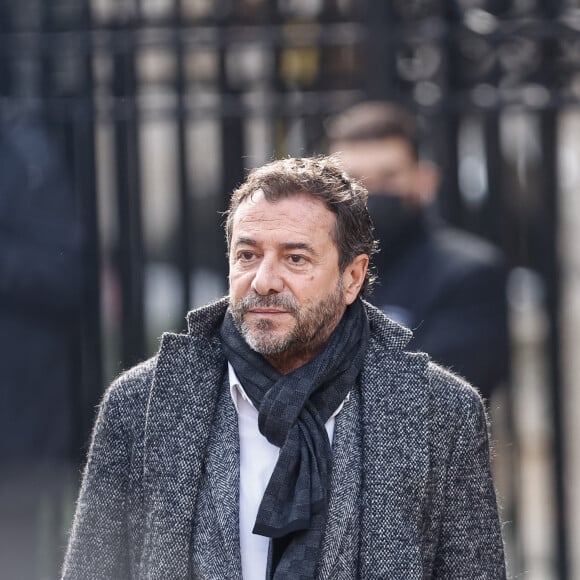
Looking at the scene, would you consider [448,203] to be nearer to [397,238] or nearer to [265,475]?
[397,238]

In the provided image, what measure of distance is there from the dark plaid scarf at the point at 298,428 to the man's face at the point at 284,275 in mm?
55

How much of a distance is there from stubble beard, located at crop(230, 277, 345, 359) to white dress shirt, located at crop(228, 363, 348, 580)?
12cm

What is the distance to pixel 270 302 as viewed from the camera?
2627 mm

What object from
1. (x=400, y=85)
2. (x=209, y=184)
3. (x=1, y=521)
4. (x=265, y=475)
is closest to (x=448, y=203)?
(x=400, y=85)

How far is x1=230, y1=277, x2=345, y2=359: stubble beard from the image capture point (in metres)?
2.62

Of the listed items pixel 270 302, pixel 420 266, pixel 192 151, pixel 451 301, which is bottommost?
pixel 270 302

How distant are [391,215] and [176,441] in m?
1.83

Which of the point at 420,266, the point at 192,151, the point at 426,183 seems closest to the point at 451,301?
the point at 420,266

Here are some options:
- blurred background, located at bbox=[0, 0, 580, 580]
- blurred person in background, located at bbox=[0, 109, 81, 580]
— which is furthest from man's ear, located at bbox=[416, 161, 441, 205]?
blurred person in background, located at bbox=[0, 109, 81, 580]

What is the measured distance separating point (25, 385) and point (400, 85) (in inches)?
70.0

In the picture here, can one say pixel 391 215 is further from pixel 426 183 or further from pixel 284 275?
pixel 284 275

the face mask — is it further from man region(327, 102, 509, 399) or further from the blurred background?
the blurred background

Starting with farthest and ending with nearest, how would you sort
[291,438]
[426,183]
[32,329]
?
[32,329] → [426,183] → [291,438]

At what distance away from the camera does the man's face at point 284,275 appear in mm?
2627
